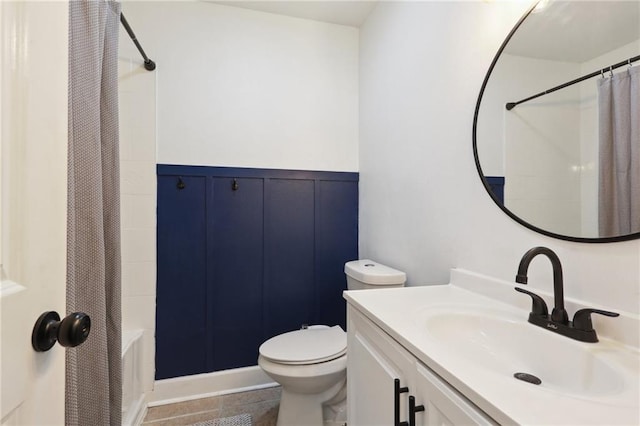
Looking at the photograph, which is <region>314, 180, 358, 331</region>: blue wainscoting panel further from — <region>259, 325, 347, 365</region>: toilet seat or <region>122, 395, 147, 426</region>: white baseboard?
<region>122, 395, 147, 426</region>: white baseboard

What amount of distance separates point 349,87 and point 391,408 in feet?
6.42

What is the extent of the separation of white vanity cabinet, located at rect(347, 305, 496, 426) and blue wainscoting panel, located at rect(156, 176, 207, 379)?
1126mm

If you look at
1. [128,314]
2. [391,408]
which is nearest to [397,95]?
[391,408]

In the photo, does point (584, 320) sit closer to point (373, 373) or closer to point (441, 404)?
point (441, 404)

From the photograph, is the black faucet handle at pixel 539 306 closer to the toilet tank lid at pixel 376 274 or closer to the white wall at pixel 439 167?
the white wall at pixel 439 167

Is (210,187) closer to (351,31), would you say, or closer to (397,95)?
(397,95)

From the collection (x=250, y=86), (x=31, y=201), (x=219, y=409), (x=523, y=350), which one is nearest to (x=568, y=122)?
(x=523, y=350)

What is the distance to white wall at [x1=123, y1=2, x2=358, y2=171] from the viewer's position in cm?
182

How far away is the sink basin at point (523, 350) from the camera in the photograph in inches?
24.8

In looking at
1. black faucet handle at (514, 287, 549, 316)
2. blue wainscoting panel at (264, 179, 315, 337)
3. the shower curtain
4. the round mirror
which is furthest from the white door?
blue wainscoting panel at (264, 179, 315, 337)

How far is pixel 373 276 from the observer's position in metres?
1.51

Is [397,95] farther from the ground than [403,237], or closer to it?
farther from the ground

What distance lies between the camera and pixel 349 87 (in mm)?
2145

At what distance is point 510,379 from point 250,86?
1.97 meters
